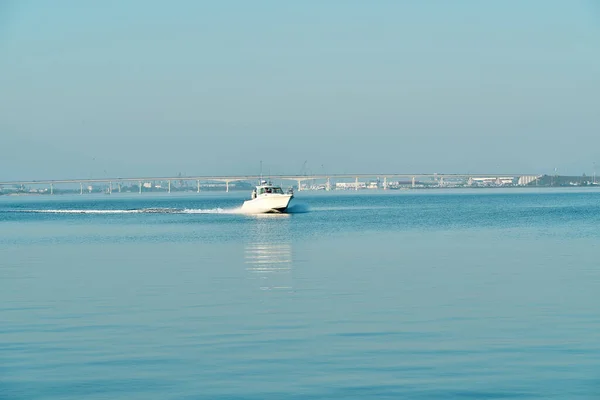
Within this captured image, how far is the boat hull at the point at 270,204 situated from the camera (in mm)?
88562

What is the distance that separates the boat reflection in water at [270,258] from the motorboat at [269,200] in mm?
27880

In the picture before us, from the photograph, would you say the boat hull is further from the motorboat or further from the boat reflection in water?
the boat reflection in water

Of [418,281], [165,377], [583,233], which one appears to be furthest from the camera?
[583,233]

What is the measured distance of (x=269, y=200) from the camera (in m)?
88.9

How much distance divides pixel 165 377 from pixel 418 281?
44.6 ft

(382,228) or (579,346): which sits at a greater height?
(382,228)

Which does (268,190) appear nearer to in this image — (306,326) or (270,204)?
(270,204)

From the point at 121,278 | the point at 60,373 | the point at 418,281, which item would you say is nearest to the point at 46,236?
the point at 121,278

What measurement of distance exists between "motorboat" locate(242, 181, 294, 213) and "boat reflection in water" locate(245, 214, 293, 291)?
1098 inches

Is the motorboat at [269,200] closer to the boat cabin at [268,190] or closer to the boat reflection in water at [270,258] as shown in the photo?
the boat cabin at [268,190]

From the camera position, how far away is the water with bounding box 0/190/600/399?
13742mm

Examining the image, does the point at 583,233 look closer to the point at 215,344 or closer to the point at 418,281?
the point at 418,281

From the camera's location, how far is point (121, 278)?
96.8 feet

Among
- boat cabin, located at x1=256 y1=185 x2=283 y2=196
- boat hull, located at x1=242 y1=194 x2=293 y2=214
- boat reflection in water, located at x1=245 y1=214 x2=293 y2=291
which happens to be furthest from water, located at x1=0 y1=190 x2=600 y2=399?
boat cabin, located at x1=256 y1=185 x2=283 y2=196
